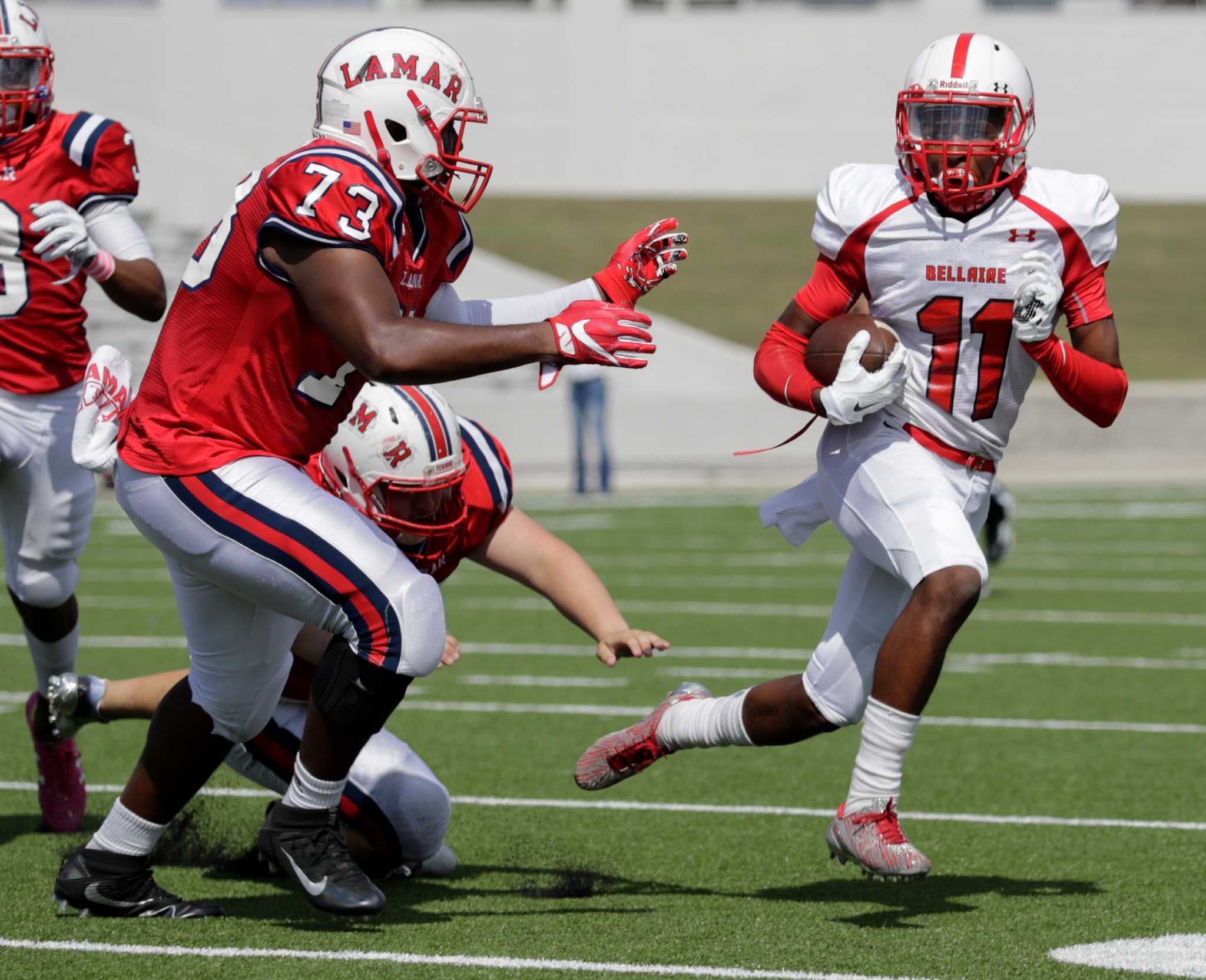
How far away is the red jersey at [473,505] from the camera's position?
4160mm

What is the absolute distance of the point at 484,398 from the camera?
63.7ft

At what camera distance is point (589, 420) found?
50.8 feet

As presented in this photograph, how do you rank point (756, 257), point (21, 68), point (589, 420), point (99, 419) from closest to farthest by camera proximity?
point (99, 419) < point (21, 68) < point (589, 420) < point (756, 257)

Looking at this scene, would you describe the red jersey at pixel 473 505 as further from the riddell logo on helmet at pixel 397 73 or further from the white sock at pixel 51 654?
the riddell logo on helmet at pixel 397 73

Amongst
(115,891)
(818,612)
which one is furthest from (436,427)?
(818,612)

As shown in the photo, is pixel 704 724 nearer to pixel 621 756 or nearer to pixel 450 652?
pixel 621 756

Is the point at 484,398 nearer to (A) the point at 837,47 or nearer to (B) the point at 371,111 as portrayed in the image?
(A) the point at 837,47

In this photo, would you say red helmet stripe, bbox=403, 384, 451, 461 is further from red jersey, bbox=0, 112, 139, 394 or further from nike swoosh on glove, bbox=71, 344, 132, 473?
red jersey, bbox=0, 112, 139, 394

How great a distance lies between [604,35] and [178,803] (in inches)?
1114

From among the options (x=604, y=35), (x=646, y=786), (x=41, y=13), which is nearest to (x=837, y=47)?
(x=604, y=35)

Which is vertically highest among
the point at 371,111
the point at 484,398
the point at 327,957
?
the point at 371,111

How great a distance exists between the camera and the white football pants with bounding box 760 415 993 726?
3.72 m

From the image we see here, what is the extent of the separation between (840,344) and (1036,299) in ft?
1.50

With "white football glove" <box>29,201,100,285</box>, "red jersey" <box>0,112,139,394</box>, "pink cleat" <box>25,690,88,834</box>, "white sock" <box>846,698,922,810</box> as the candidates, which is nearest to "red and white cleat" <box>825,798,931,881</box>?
"white sock" <box>846,698,922,810</box>
